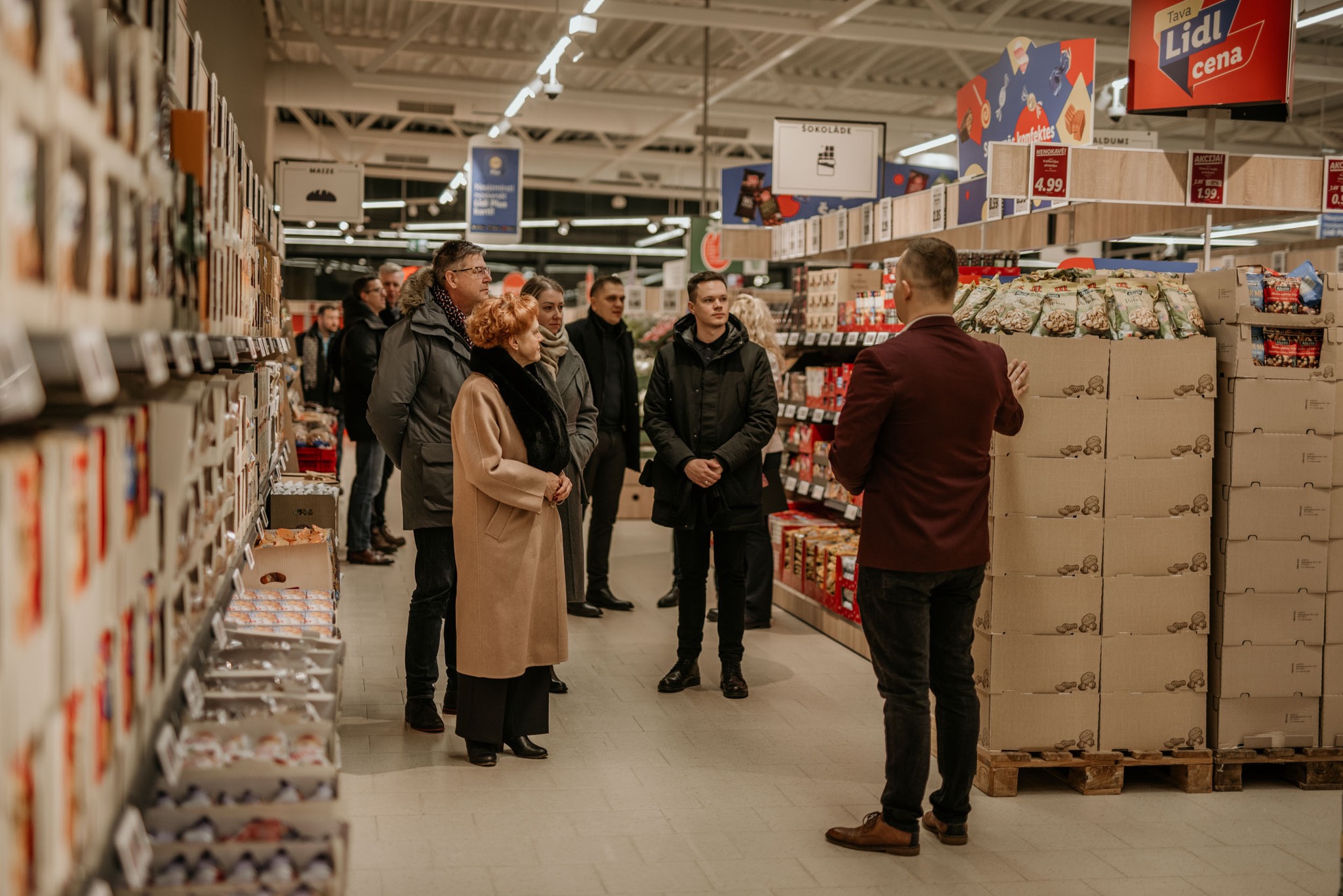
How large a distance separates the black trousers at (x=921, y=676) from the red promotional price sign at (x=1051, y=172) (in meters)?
2.21

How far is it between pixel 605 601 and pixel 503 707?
288 centimetres

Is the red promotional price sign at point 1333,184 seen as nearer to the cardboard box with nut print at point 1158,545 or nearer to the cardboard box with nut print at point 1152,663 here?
the cardboard box with nut print at point 1158,545

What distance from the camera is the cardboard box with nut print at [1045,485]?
163 inches

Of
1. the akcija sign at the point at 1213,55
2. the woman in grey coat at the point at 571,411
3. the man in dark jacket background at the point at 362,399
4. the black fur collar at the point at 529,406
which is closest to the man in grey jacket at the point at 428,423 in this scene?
the woman in grey coat at the point at 571,411

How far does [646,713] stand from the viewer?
512cm

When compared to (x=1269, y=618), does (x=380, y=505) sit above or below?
below

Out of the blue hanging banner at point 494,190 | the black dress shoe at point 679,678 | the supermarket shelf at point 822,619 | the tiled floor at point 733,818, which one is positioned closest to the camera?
the tiled floor at point 733,818

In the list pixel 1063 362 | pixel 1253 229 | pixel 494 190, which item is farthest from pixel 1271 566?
pixel 1253 229

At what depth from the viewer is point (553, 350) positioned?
5234 millimetres

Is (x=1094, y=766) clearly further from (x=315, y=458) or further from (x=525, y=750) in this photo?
(x=315, y=458)

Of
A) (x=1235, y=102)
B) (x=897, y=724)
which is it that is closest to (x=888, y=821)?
(x=897, y=724)

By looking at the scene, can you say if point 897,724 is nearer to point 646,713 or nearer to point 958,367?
point 958,367

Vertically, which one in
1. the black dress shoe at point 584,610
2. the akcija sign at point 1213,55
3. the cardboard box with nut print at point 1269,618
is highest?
the akcija sign at point 1213,55

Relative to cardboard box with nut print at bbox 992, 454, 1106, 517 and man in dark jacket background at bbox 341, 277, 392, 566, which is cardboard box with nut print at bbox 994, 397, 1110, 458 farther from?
man in dark jacket background at bbox 341, 277, 392, 566
